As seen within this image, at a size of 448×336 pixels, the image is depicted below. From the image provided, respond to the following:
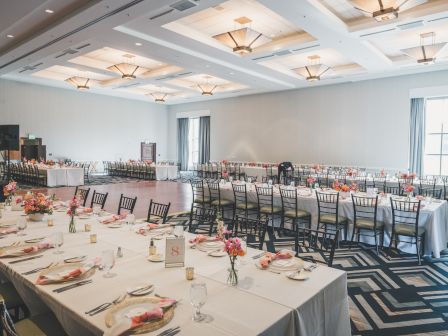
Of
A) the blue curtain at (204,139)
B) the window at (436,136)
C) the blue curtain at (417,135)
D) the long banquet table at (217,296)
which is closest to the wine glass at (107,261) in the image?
the long banquet table at (217,296)


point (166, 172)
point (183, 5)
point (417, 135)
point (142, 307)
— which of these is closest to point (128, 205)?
point (142, 307)

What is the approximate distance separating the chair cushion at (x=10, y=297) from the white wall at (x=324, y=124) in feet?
41.9

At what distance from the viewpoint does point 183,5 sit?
6363mm

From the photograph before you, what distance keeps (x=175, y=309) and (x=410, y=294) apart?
10.4 ft

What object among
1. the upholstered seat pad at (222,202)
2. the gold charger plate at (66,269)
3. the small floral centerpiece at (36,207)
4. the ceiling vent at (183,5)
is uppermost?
the ceiling vent at (183,5)

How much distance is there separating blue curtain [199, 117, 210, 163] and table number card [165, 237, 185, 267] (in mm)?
16875

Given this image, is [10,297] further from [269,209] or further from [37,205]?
[269,209]

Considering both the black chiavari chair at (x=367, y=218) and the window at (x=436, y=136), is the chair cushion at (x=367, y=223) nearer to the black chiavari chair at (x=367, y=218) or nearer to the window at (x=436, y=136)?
the black chiavari chair at (x=367, y=218)

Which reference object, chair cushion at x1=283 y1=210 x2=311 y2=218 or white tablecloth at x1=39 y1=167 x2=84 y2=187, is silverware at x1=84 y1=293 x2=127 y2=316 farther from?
white tablecloth at x1=39 y1=167 x2=84 y2=187

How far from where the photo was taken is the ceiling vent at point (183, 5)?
20.4 ft

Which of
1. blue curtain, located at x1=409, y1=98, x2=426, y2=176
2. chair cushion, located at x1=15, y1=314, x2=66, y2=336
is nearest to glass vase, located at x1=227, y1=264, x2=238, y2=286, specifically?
chair cushion, located at x1=15, y1=314, x2=66, y2=336

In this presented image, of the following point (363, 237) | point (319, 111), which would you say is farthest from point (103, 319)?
point (319, 111)

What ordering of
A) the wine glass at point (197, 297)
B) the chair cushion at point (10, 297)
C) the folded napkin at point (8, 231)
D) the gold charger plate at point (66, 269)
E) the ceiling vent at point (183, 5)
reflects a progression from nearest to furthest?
the wine glass at point (197, 297) → the gold charger plate at point (66, 269) → the chair cushion at point (10, 297) → the folded napkin at point (8, 231) → the ceiling vent at point (183, 5)

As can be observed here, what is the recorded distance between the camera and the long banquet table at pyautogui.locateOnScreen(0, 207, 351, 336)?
179cm
